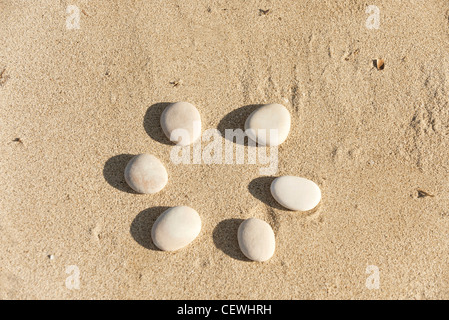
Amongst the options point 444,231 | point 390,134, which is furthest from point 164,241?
point 444,231

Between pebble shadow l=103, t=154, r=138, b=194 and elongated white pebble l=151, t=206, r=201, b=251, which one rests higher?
pebble shadow l=103, t=154, r=138, b=194

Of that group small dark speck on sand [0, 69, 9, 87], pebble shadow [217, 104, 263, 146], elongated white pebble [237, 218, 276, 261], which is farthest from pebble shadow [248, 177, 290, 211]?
small dark speck on sand [0, 69, 9, 87]

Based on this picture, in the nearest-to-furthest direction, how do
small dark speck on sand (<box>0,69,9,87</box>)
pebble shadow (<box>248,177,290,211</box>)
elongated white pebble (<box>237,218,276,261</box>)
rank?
elongated white pebble (<box>237,218,276,261</box>) < pebble shadow (<box>248,177,290,211</box>) < small dark speck on sand (<box>0,69,9,87</box>)

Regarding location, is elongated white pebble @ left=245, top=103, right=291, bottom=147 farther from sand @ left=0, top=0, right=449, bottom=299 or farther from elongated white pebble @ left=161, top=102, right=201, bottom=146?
elongated white pebble @ left=161, top=102, right=201, bottom=146

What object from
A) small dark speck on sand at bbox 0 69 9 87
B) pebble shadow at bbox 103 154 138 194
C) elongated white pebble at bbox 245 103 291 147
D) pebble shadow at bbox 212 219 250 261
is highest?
small dark speck on sand at bbox 0 69 9 87

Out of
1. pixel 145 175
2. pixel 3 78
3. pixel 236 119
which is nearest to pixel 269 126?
pixel 236 119

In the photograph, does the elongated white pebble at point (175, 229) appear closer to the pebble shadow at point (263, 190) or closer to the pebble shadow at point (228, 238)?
the pebble shadow at point (228, 238)

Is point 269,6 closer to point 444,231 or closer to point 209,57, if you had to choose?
point 209,57

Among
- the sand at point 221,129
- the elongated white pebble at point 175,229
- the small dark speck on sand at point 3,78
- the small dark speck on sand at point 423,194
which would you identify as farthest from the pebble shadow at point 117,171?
the small dark speck on sand at point 423,194

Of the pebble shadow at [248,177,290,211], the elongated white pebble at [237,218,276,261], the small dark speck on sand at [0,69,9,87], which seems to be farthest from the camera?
the small dark speck on sand at [0,69,9,87]
